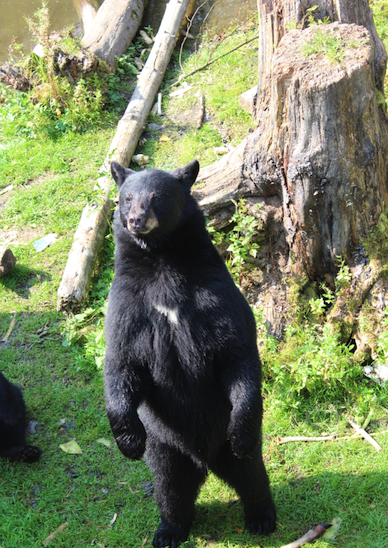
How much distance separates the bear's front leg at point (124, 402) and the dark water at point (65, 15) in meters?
8.06

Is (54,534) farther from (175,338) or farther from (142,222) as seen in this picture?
(142,222)

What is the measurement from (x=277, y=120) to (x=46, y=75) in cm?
508

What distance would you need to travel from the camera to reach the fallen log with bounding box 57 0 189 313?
588 centimetres

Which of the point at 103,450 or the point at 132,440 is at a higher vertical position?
the point at 132,440

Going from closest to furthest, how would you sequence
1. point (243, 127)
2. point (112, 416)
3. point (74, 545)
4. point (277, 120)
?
1. point (112, 416)
2. point (74, 545)
3. point (277, 120)
4. point (243, 127)

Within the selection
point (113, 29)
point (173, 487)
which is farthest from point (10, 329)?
point (113, 29)

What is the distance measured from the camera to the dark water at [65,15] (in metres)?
9.95

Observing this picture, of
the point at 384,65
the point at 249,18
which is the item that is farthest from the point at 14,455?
the point at 249,18

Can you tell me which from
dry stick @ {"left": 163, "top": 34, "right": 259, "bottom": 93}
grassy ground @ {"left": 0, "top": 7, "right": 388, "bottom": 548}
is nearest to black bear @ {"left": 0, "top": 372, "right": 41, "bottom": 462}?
grassy ground @ {"left": 0, "top": 7, "right": 388, "bottom": 548}

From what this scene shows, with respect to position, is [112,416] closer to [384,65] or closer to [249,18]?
[384,65]

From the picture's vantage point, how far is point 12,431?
4.70 metres

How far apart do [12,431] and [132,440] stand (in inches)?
73.7

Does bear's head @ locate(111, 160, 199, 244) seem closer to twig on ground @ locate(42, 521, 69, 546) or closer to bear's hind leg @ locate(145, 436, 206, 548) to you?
bear's hind leg @ locate(145, 436, 206, 548)

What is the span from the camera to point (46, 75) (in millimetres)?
8250
